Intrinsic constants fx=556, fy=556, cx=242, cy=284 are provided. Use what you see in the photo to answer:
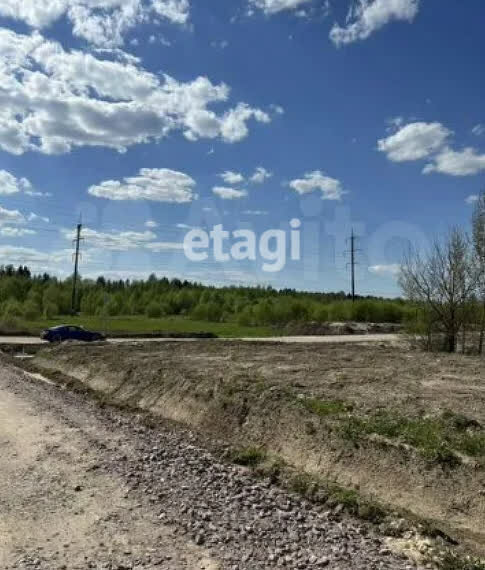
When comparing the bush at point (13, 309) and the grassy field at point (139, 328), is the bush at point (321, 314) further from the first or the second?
the bush at point (13, 309)

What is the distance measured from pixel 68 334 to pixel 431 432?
1196 inches

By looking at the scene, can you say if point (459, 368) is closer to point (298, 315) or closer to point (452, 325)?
point (452, 325)

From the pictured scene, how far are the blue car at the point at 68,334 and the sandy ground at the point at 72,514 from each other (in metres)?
25.0

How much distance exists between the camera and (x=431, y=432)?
845cm

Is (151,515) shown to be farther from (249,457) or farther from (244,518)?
(249,457)

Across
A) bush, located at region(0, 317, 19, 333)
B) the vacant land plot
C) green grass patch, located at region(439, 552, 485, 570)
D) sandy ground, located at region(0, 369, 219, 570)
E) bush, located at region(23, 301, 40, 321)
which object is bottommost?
sandy ground, located at region(0, 369, 219, 570)

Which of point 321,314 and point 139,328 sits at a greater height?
point 321,314

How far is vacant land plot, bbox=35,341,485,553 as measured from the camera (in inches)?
285

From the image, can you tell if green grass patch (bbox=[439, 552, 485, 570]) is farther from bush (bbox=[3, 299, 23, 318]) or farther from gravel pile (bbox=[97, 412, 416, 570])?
bush (bbox=[3, 299, 23, 318])

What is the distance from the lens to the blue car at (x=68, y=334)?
35156 millimetres

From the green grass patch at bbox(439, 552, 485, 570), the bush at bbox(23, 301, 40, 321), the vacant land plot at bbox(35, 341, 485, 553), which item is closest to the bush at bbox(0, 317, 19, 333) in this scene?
the bush at bbox(23, 301, 40, 321)

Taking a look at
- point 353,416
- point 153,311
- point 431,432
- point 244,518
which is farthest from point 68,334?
point 153,311

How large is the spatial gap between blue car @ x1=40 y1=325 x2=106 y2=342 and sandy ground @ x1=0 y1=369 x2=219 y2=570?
25035 millimetres

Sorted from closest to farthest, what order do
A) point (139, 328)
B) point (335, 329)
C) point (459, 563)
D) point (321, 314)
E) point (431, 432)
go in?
point (459, 563), point (431, 432), point (139, 328), point (335, 329), point (321, 314)
